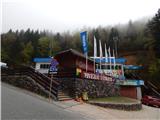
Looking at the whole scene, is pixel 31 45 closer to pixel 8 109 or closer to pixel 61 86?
pixel 61 86

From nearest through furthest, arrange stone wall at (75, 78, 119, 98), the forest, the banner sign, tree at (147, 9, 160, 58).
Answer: stone wall at (75, 78, 119, 98), the banner sign, tree at (147, 9, 160, 58), the forest

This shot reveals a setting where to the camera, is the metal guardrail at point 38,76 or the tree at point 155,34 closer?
the metal guardrail at point 38,76

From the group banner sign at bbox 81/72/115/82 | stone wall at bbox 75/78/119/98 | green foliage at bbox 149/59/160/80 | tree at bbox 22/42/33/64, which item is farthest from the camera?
tree at bbox 22/42/33/64

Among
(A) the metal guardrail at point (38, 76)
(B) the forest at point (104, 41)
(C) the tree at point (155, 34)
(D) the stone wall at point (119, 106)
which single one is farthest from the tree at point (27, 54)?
(D) the stone wall at point (119, 106)

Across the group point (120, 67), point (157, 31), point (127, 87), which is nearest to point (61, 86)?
point (127, 87)

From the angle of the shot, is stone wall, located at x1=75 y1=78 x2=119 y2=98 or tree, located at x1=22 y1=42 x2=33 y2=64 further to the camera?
tree, located at x1=22 y1=42 x2=33 y2=64

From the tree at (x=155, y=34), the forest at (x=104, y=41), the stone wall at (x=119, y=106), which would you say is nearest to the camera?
the stone wall at (x=119, y=106)

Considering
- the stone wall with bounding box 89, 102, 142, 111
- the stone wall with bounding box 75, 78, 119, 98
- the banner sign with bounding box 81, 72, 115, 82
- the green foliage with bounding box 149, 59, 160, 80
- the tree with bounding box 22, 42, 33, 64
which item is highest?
the tree with bounding box 22, 42, 33, 64

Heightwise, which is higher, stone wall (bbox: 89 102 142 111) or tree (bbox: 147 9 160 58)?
tree (bbox: 147 9 160 58)

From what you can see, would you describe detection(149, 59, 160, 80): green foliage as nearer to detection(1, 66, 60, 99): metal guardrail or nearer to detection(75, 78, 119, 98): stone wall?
detection(75, 78, 119, 98): stone wall

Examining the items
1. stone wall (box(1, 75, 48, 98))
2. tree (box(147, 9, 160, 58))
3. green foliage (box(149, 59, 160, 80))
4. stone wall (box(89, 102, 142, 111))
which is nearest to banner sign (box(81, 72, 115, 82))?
stone wall (box(89, 102, 142, 111))

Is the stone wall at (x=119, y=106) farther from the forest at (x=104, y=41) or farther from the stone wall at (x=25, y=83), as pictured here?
the forest at (x=104, y=41)

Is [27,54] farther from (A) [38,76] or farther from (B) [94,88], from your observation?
(A) [38,76]

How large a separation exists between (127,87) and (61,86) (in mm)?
17864
